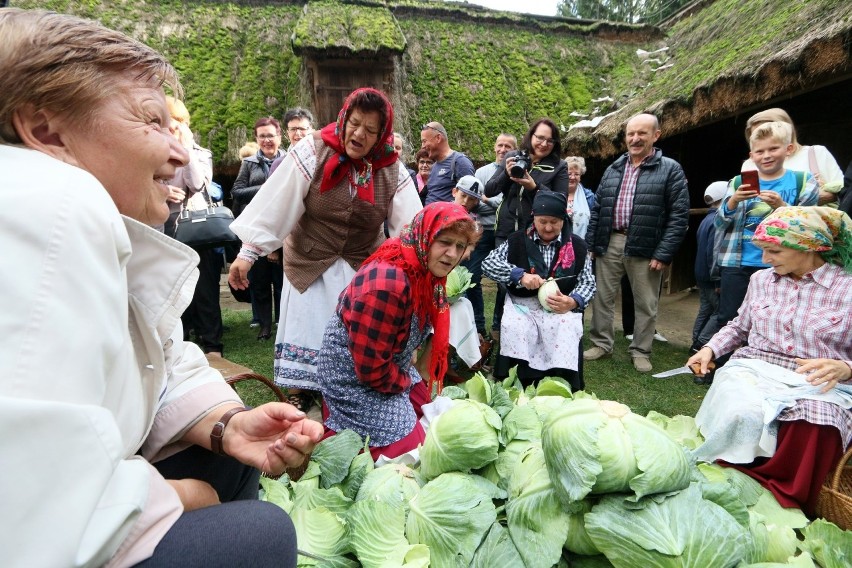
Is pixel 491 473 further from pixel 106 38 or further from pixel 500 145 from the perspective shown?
pixel 500 145

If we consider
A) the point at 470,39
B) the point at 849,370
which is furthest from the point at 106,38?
the point at 470,39

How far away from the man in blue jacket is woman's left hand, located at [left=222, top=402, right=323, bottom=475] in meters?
3.90

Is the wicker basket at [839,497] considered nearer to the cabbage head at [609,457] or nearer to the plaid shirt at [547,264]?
the cabbage head at [609,457]

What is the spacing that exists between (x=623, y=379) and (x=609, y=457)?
2940 mm

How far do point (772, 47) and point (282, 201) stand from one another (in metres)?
5.93

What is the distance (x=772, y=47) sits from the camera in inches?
213

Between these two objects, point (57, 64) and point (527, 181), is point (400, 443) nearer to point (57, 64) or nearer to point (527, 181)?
point (57, 64)

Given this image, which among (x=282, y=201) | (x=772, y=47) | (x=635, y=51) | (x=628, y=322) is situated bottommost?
(x=628, y=322)

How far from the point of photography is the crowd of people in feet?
2.23

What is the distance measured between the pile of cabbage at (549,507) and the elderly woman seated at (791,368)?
0.21 m

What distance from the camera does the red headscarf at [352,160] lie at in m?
2.71

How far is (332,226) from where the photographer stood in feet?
9.45

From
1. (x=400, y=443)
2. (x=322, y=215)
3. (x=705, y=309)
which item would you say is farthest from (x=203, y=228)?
(x=705, y=309)

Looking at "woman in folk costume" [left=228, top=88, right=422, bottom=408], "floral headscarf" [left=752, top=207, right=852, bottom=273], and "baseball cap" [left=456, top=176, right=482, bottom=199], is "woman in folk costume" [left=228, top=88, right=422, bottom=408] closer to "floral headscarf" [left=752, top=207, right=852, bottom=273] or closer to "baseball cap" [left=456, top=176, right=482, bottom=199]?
"baseball cap" [left=456, top=176, right=482, bottom=199]
